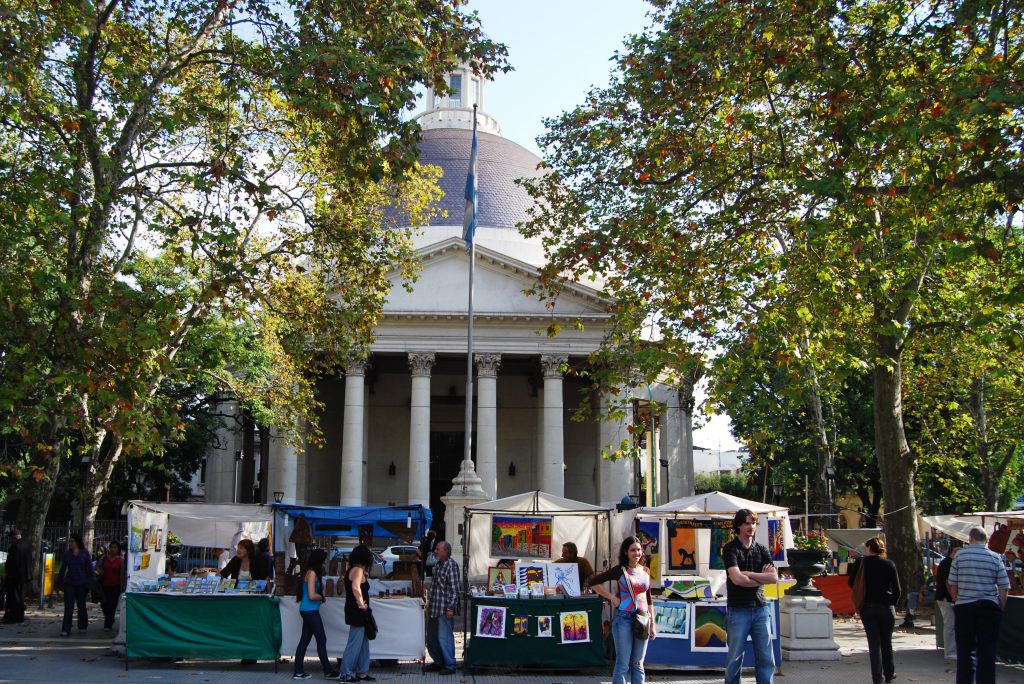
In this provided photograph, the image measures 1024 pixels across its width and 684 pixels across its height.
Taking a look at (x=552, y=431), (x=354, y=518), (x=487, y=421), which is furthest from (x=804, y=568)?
(x=487, y=421)

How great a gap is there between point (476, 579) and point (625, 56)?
34.4 ft

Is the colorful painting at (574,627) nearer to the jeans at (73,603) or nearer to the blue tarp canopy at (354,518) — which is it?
the blue tarp canopy at (354,518)

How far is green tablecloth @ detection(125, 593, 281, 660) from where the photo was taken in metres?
12.5

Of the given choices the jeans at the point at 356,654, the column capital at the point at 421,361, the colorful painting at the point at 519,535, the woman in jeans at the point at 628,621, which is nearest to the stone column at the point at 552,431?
the column capital at the point at 421,361

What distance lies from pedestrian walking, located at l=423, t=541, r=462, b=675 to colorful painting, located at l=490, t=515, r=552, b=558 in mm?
2123

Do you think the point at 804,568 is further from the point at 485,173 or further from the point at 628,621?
the point at 485,173

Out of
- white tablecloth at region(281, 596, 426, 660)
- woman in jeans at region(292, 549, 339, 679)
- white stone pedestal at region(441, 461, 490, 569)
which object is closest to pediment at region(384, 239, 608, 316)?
white stone pedestal at region(441, 461, 490, 569)

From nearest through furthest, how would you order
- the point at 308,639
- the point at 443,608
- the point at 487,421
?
the point at 308,639 < the point at 443,608 < the point at 487,421

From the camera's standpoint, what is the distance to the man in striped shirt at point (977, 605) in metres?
9.88

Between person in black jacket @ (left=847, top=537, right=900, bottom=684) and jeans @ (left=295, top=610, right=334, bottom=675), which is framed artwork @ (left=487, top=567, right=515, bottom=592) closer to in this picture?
jeans @ (left=295, top=610, right=334, bottom=675)

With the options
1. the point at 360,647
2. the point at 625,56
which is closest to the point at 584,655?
the point at 360,647

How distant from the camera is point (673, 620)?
1229 cm

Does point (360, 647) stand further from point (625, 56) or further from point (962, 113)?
point (625, 56)

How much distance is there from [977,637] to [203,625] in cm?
894
